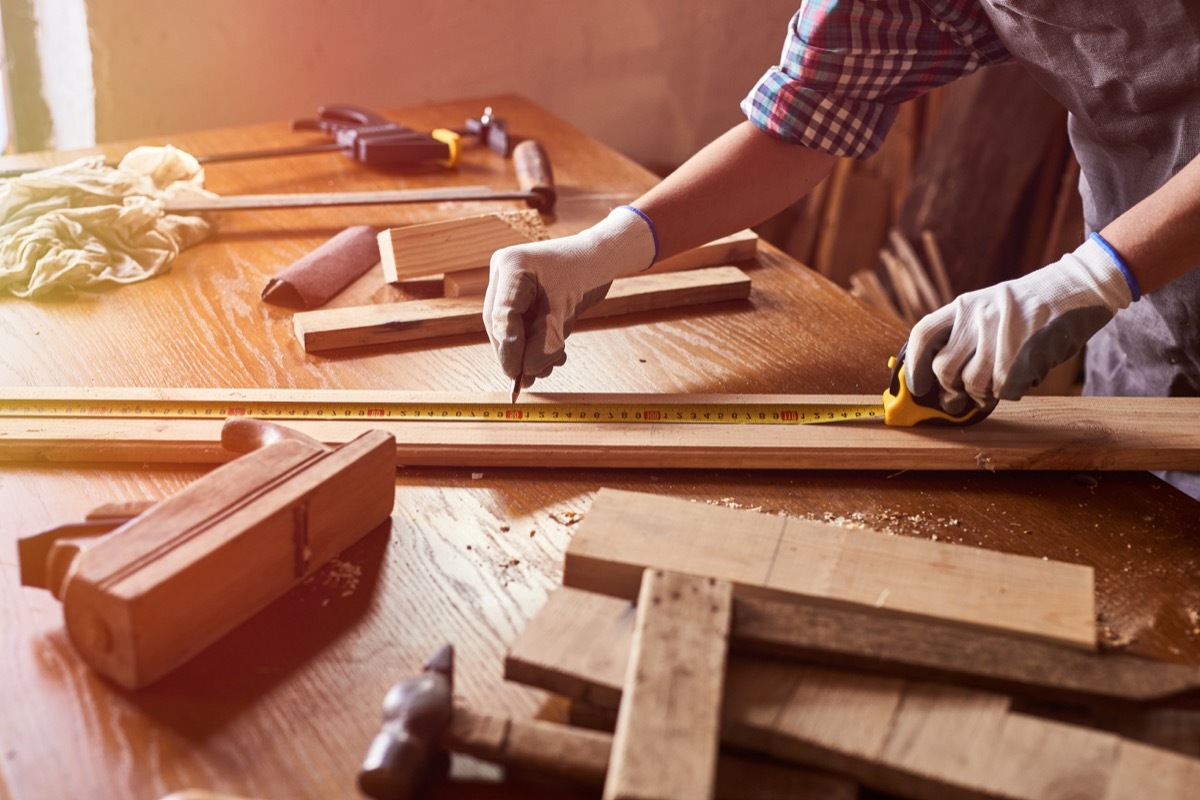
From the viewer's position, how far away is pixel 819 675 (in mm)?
1004

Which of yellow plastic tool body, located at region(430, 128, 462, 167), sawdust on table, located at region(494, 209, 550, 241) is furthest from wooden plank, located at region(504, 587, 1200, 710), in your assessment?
yellow plastic tool body, located at region(430, 128, 462, 167)

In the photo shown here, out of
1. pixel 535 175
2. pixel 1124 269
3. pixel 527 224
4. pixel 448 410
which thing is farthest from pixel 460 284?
pixel 1124 269

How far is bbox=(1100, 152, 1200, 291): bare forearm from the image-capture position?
145 cm

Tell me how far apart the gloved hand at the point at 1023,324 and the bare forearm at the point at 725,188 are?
0.54m

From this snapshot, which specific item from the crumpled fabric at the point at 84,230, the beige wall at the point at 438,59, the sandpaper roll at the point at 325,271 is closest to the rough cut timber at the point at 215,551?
the sandpaper roll at the point at 325,271

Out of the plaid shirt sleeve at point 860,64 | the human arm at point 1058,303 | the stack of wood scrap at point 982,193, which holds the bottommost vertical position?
the stack of wood scrap at point 982,193

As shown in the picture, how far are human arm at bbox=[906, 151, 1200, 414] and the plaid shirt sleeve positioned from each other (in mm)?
545

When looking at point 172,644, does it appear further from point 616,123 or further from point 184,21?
point 616,123

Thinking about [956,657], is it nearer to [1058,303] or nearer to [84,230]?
[1058,303]

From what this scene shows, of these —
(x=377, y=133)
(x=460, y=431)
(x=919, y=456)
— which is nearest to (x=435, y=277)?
(x=460, y=431)

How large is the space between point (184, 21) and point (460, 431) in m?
2.32

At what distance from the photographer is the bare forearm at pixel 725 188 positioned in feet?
6.16

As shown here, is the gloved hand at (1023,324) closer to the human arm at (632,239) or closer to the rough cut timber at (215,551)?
the human arm at (632,239)

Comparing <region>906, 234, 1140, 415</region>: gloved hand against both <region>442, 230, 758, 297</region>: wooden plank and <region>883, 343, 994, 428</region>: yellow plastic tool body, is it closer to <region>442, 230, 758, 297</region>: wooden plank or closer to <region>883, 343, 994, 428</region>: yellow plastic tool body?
<region>883, 343, 994, 428</region>: yellow plastic tool body
